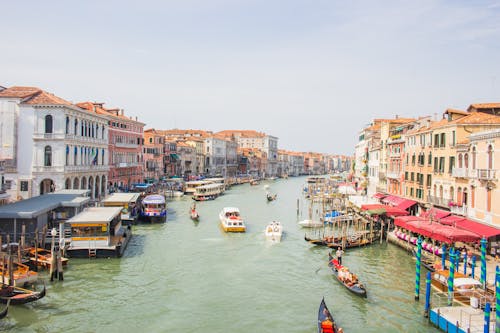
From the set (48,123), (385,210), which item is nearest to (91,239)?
(48,123)

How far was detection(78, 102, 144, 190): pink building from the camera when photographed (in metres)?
41.3

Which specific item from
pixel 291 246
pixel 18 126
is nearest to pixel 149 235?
pixel 291 246

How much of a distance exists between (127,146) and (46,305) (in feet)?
106

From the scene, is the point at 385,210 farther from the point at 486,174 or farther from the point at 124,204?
the point at 124,204

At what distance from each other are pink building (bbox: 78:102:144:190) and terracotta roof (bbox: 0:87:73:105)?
7893 millimetres

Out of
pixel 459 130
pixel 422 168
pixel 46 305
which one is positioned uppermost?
pixel 459 130

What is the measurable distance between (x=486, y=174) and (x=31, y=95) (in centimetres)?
2722

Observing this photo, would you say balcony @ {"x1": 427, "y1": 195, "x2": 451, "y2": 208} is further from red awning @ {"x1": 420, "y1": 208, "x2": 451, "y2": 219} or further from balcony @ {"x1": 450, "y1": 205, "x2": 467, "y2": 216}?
balcony @ {"x1": 450, "y1": 205, "x2": 467, "y2": 216}

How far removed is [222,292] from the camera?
52.4 feet

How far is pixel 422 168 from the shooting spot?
27.1m

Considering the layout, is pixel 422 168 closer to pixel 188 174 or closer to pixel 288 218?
pixel 288 218

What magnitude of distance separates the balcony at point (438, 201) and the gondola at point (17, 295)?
19.3 metres

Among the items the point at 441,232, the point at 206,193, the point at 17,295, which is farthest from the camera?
the point at 206,193

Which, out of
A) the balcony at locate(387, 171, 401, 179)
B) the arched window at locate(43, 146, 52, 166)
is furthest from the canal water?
the arched window at locate(43, 146, 52, 166)
